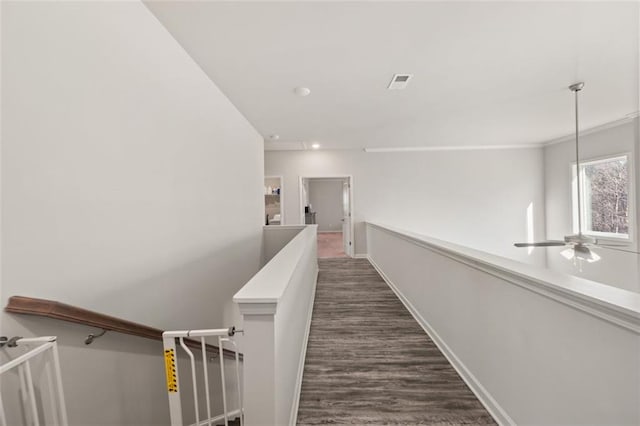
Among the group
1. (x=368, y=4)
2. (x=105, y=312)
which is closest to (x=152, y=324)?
(x=105, y=312)

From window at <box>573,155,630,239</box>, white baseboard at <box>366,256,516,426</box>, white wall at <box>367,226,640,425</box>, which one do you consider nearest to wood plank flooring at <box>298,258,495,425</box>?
white baseboard at <box>366,256,516,426</box>

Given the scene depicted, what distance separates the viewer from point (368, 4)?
1.81 m

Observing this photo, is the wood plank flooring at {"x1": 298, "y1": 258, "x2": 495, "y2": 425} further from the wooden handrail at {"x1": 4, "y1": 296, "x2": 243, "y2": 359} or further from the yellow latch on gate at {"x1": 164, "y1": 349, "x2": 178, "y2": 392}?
the wooden handrail at {"x1": 4, "y1": 296, "x2": 243, "y2": 359}

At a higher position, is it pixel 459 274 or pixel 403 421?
pixel 459 274

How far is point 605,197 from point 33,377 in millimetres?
7720

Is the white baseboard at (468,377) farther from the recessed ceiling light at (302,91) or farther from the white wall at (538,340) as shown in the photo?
the recessed ceiling light at (302,91)

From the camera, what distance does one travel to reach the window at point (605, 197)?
4.71m

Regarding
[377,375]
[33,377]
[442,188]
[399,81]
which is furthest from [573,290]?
[442,188]

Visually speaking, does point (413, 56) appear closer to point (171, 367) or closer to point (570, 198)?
point (171, 367)

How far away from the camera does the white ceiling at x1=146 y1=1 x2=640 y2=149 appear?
1.90 m

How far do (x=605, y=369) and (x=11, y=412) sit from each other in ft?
7.49

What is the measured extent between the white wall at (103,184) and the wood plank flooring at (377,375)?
1125mm

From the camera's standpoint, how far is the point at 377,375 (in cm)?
206

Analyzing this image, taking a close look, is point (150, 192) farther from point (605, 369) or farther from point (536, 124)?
point (536, 124)
